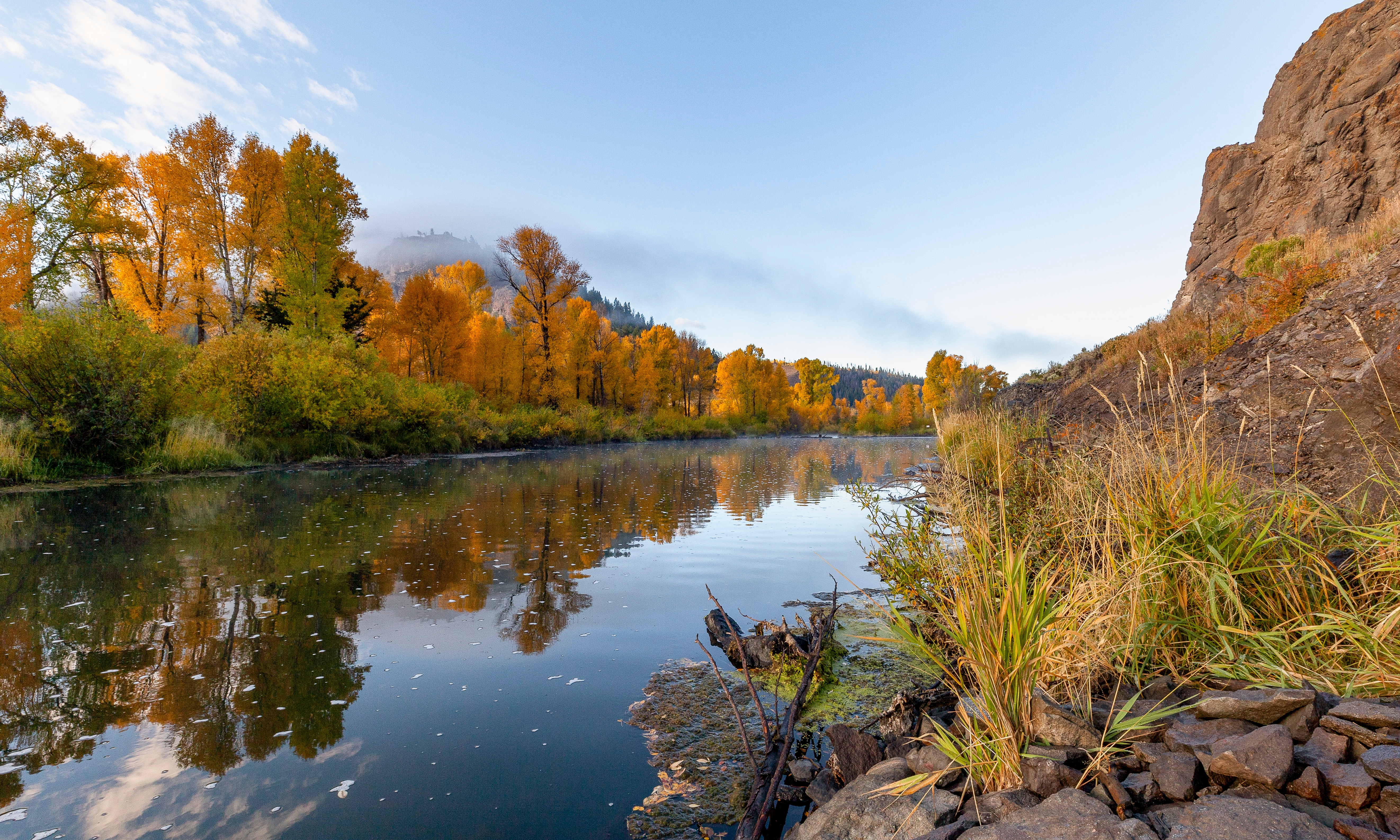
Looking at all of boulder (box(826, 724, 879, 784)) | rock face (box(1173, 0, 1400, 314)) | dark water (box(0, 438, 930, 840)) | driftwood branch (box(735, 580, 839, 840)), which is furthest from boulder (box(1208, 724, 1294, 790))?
rock face (box(1173, 0, 1400, 314))

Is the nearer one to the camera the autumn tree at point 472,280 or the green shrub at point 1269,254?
the green shrub at point 1269,254

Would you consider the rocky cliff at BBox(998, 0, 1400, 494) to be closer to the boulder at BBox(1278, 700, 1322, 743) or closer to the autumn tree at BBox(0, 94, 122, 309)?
the boulder at BBox(1278, 700, 1322, 743)

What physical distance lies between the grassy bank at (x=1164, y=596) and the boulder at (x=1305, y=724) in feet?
1.07

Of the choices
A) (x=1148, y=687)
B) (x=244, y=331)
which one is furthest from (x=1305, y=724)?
(x=244, y=331)

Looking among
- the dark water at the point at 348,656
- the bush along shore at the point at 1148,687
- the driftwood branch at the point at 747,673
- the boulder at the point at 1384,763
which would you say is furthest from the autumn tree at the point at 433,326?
the boulder at the point at 1384,763

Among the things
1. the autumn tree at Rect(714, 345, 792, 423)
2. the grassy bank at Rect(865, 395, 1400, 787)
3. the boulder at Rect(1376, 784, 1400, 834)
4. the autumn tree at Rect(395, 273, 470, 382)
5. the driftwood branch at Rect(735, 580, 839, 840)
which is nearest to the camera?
the boulder at Rect(1376, 784, 1400, 834)

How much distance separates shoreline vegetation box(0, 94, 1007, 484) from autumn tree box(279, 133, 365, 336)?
8cm

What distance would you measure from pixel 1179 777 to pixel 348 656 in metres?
5.55

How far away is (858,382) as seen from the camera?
7052 inches

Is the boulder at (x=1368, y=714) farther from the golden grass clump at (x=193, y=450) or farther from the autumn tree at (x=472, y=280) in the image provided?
the autumn tree at (x=472, y=280)

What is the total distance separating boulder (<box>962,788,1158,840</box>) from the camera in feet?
5.96

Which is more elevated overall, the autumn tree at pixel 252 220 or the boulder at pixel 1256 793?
the autumn tree at pixel 252 220

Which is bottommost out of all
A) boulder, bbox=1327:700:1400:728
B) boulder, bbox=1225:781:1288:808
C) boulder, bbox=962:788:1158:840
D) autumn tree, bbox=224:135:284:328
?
boulder, bbox=962:788:1158:840

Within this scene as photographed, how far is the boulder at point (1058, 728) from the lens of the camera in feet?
7.52
